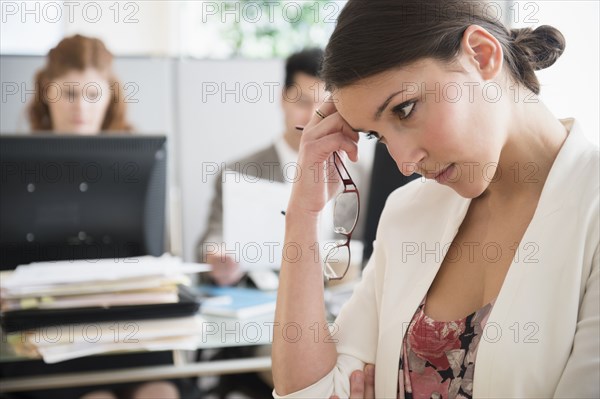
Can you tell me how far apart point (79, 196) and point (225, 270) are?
1.71 feet

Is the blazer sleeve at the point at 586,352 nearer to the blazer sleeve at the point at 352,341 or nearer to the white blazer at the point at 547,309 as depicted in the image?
the white blazer at the point at 547,309

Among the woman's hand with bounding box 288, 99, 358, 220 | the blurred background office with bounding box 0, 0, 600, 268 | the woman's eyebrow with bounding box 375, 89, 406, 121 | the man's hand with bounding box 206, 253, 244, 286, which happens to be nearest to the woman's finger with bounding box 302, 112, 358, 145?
the woman's hand with bounding box 288, 99, 358, 220

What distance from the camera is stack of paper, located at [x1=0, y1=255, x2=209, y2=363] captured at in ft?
4.84

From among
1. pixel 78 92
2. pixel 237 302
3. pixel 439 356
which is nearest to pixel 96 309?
pixel 237 302

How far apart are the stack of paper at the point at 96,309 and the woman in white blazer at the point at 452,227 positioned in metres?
0.40

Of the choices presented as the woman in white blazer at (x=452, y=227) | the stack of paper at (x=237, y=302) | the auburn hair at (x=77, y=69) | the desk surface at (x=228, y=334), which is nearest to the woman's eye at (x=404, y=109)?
the woman in white blazer at (x=452, y=227)

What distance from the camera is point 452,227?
4.02 feet

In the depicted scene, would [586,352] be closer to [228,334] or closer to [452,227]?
[452,227]

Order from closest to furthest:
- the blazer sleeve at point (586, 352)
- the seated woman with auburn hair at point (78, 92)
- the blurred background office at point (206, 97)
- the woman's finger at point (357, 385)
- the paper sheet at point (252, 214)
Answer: the blazer sleeve at point (586, 352), the woman's finger at point (357, 385), the paper sheet at point (252, 214), the seated woman with auburn hair at point (78, 92), the blurred background office at point (206, 97)

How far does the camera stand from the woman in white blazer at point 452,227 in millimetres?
971

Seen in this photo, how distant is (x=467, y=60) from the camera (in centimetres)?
99

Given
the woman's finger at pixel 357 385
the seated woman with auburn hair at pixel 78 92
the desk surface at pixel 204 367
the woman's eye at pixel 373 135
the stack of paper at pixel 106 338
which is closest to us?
the woman's eye at pixel 373 135

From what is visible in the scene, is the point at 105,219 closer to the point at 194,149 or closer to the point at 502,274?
the point at 502,274

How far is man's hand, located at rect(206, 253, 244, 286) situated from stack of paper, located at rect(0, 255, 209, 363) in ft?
1.45
